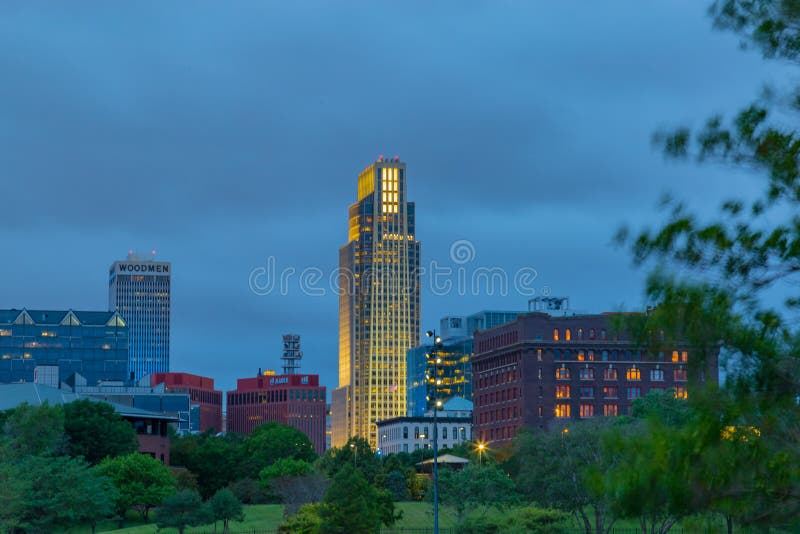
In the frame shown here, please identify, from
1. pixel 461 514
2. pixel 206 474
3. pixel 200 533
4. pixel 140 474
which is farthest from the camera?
pixel 206 474

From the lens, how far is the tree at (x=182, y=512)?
9806cm

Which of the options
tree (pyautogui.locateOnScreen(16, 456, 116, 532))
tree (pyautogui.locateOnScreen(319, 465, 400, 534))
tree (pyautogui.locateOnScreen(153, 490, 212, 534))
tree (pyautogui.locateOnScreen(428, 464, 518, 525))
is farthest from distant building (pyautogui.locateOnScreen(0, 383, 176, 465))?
tree (pyautogui.locateOnScreen(319, 465, 400, 534))

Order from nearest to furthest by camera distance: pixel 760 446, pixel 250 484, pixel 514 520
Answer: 1. pixel 760 446
2. pixel 514 520
3. pixel 250 484

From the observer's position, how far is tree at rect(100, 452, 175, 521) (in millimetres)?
115938

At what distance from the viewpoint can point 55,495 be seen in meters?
93.5

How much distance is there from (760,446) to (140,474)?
101045 mm

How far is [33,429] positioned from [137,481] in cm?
1143

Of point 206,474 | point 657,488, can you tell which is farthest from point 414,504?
point 657,488

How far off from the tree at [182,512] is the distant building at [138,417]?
163 feet

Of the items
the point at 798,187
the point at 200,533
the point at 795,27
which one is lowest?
the point at 200,533

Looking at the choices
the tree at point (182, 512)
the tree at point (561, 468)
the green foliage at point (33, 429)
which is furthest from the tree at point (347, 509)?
the green foliage at point (33, 429)

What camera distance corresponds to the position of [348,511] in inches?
3260

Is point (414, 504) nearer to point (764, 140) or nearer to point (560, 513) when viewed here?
point (560, 513)

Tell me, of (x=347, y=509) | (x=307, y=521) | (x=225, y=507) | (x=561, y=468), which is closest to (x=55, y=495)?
(x=225, y=507)
